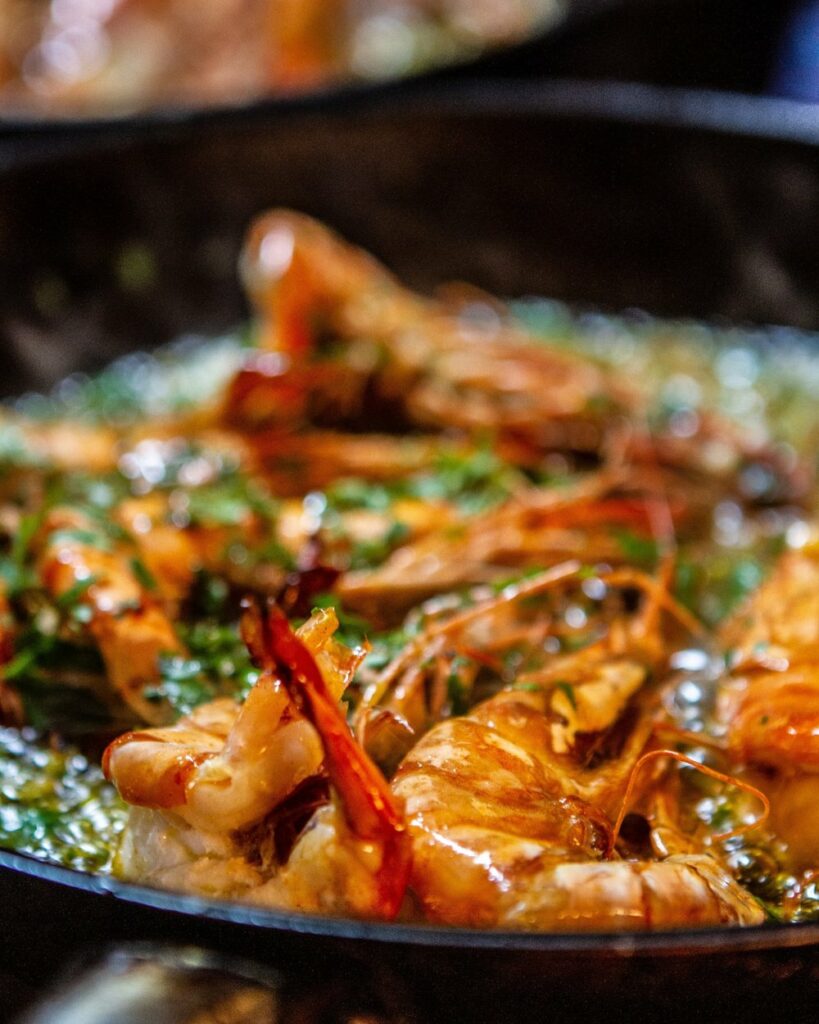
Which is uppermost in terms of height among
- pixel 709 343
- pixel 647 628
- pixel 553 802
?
pixel 553 802

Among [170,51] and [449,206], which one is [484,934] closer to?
[449,206]

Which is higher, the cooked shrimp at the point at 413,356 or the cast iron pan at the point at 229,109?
the cast iron pan at the point at 229,109

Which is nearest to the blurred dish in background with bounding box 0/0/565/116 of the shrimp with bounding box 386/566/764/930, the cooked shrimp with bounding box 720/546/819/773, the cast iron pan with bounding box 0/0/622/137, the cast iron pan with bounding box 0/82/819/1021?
the cast iron pan with bounding box 0/0/622/137

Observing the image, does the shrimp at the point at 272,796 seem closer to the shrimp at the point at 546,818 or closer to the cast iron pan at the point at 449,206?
the shrimp at the point at 546,818

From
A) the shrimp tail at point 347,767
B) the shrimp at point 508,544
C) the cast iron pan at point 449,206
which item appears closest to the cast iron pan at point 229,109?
the cast iron pan at point 449,206

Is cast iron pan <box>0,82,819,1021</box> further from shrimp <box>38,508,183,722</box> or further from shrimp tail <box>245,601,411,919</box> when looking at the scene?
shrimp tail <box>245,601,411,919</box>

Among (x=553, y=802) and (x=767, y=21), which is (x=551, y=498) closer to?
(x=553, y=802)

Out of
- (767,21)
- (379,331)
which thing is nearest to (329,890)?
(379,331)
